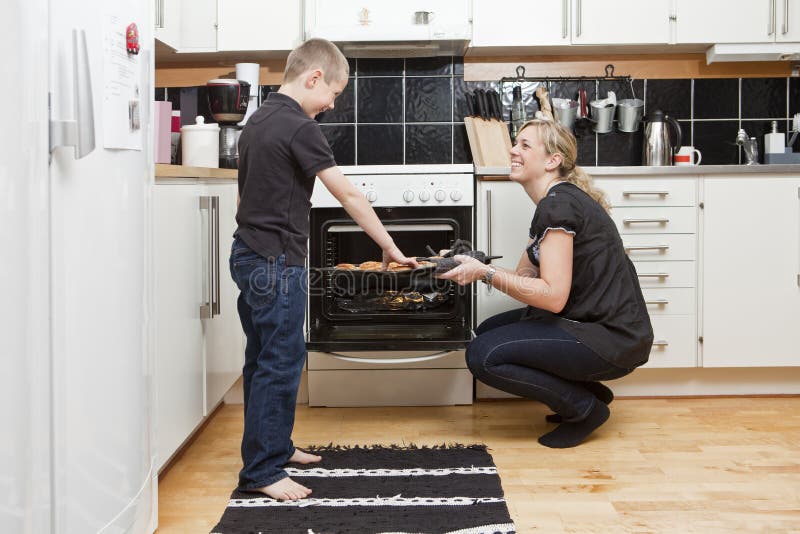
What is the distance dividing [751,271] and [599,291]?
889 mm

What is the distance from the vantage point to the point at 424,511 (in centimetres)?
215

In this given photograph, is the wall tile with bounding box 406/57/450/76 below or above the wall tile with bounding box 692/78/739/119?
above

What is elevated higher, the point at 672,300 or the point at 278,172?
the point at 278,172

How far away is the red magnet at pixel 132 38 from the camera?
168 centimetres

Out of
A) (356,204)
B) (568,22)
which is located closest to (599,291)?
(356,204)

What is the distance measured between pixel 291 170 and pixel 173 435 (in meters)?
0.79

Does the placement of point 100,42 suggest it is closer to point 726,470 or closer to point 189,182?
point 189,182

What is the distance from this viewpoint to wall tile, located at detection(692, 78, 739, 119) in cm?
378

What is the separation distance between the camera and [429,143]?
3.79m

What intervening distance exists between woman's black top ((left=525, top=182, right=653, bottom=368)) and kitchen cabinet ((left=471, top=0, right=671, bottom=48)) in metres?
1.09

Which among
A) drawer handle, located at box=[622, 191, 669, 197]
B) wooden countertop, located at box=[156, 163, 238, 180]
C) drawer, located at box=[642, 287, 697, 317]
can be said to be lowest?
drawer, located at box=[642, 287, 697, 317]

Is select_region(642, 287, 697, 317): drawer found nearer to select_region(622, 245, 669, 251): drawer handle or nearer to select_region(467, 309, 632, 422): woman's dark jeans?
select_region(622, 245, 669, 251): drawer handle

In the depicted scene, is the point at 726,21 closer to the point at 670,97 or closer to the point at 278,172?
the point at 670,97

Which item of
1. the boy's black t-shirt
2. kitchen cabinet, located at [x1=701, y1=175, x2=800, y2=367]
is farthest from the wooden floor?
the boy's black t-shirt
